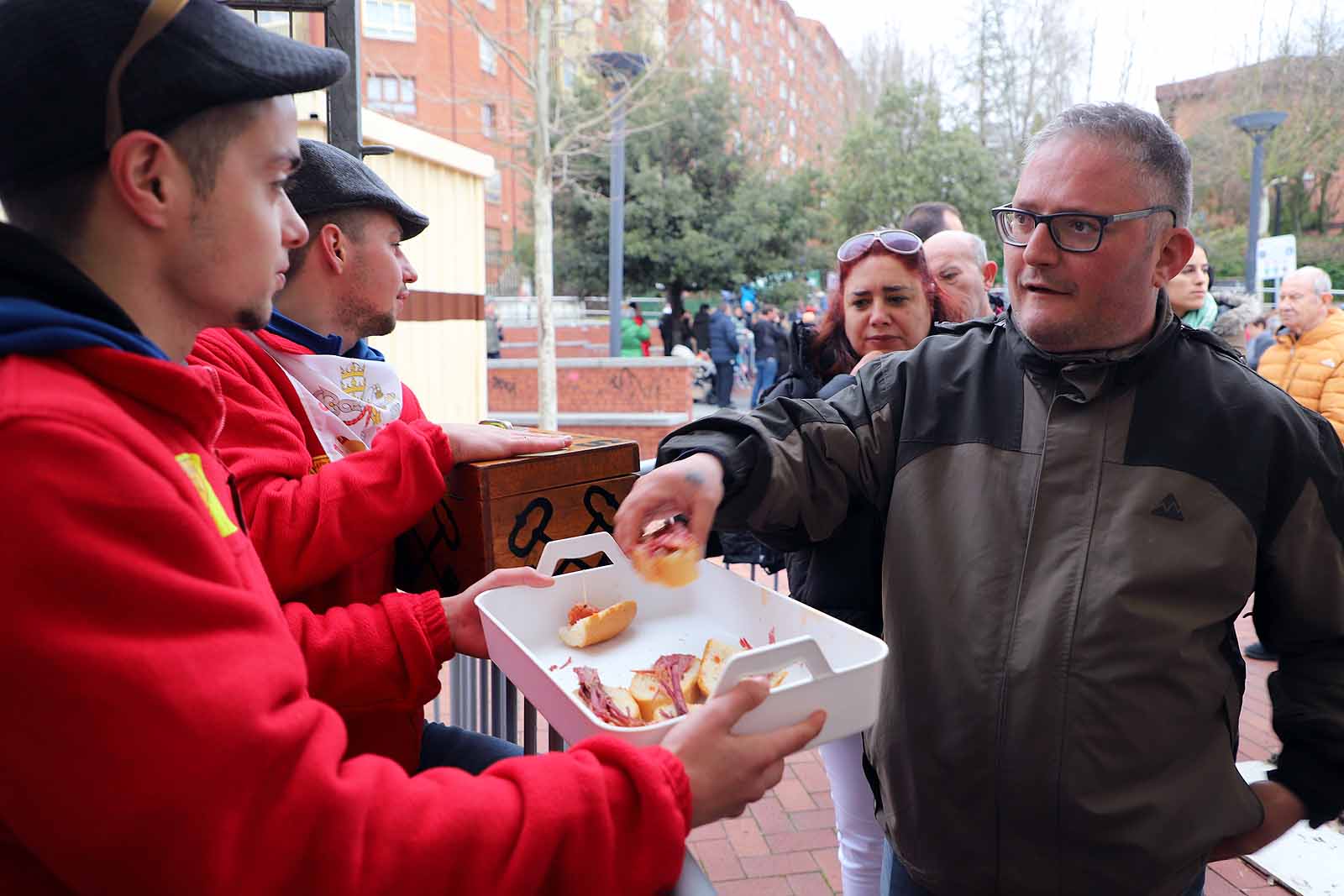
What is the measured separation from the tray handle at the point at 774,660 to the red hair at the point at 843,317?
1.93 meters

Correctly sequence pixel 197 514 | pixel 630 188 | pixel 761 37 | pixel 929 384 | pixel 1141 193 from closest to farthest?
pixel 197 514
pixel 1141 193
pixel 929 384
pixel 630 188
pixel 761 37

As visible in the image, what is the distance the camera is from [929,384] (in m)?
1.89

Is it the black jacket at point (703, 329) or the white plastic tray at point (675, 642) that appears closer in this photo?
the white plastic tray at point (675, 642)

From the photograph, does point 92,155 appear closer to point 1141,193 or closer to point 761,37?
point 1141,193

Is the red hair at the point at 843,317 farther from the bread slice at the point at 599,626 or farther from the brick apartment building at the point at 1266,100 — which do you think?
the brick apartment building at the point at 1266,100

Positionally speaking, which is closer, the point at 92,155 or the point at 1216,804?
the point at 92,155

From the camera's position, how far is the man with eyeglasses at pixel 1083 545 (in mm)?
1633

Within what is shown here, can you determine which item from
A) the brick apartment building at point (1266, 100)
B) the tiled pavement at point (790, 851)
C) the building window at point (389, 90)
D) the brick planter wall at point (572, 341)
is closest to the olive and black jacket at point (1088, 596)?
the tiled pavement at point (790, 851)

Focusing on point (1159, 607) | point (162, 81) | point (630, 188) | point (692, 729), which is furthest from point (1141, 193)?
point (630, 188)

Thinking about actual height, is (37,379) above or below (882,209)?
below

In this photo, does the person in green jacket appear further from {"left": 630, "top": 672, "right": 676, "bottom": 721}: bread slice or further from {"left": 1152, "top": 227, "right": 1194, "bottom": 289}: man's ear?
{"left": 630, "top": 672, "right": 676, "bottom": 721}: bread slice

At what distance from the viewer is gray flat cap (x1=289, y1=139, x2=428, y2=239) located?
84.3 inches

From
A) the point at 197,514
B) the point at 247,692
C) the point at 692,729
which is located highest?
the point at 197,514

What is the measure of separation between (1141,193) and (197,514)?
172cm
